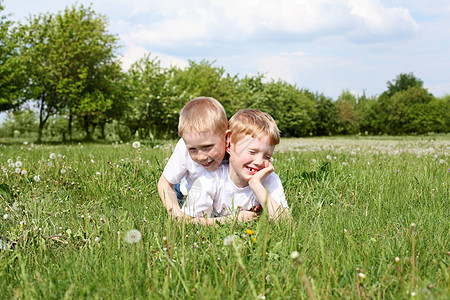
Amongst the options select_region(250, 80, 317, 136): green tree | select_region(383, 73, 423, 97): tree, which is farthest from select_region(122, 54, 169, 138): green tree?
select_region(383, 73, 423, 97): tree

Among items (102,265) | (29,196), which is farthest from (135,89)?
(102,265)

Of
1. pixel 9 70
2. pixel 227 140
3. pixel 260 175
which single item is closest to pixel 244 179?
pixel 260 175

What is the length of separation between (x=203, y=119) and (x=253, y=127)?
47 centimetres

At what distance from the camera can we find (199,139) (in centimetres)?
337

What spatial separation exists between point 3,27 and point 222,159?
26800 mm

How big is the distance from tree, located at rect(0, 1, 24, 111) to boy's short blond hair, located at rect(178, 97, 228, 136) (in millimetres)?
23077

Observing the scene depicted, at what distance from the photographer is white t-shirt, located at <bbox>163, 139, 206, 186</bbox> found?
12.2 ft

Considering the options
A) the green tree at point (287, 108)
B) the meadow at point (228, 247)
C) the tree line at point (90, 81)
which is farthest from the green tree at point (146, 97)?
the meadow at point (228, 247)

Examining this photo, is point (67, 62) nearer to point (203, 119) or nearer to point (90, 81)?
point (90, 81)

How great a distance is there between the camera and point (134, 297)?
1.93 meters

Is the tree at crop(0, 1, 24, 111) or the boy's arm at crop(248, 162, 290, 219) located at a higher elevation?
the tree at crop(0, 1, 24, 111)

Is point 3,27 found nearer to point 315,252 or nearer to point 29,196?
point 29,196

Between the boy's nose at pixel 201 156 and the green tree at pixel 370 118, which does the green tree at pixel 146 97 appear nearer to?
the boy's nose at pixel 201 156

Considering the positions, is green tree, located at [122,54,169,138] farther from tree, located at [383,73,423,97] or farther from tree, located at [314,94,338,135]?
tree, located at [383,73,423,97]
